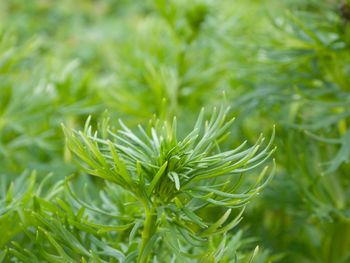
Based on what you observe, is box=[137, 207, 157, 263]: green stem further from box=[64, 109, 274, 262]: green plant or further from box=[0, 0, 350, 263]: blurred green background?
box=[0, 0, 350, 263]: blurred green background

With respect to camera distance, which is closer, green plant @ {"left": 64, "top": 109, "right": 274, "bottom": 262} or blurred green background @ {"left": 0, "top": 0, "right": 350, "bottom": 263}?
green plant @ {"left": 64, "top": 109, "right": 274, "bottom": 262}

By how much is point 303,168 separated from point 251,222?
124 mm

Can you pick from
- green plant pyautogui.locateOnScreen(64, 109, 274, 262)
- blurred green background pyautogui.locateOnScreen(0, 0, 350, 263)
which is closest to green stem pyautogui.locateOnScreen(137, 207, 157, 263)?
green plant pyautogui.locateOnScreen(64, 109, 274, 262)

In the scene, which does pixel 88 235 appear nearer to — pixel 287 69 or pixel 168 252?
pixel 168 252

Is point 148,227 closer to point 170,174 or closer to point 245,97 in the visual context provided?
point 170,174

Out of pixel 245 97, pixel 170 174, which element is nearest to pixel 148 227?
pixel 170 174

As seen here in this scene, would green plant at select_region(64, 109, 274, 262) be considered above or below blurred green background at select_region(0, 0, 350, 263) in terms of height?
above

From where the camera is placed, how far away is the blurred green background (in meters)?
0.58

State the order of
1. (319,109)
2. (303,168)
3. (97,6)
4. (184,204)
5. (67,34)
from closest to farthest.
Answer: (184,204) < (303,168) < (319,109) < (67,34) < (97,6)

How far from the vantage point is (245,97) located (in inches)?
24.2

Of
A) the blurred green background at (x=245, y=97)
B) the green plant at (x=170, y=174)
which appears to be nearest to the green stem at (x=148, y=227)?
the green plant at (x=170, y=174)

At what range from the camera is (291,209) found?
23.9 inches

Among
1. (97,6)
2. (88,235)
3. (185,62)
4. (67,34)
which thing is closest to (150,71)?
(185,62)

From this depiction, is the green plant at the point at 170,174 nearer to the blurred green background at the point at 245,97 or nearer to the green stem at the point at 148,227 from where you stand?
the green stem at the point at 148,227
